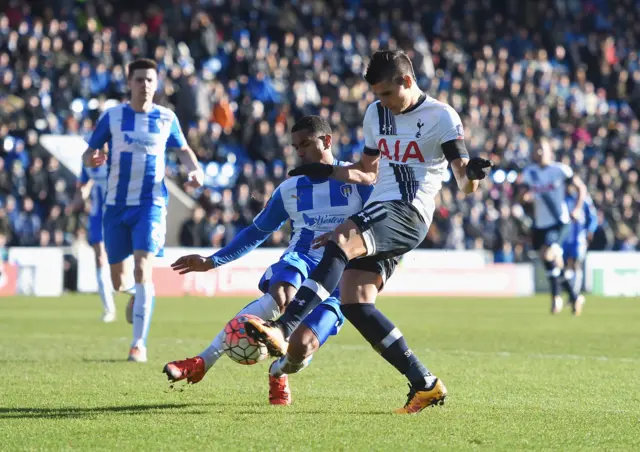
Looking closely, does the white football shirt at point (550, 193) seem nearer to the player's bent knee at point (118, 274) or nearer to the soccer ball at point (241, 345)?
the player's bent knee at point (118, 274)

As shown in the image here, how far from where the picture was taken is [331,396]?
273 inches

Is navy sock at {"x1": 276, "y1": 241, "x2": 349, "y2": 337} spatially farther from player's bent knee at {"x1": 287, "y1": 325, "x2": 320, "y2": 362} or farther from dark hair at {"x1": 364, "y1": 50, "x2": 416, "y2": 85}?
dark hair at {"x1": 364, "y1": 50, "x2": 416, "y2": 85}

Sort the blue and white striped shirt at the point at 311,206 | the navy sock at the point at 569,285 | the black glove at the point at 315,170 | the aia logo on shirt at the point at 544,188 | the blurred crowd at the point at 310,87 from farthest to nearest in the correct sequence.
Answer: the blurred crowd at the point at 310,87
the aia logo on shirt at the point at 544,188
the navy sock at the point at 569,285
the blue and white striped shirt at the point at 311,206
the black glove at the point at 315,170

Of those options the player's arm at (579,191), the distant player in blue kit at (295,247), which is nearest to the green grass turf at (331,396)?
the distant player in blue kit at (295,247)

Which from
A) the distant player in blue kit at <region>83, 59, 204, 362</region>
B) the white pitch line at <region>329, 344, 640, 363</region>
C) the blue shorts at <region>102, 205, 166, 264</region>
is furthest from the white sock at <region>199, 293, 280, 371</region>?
the white pitch line at <region>329, 344, 640, 363</region>

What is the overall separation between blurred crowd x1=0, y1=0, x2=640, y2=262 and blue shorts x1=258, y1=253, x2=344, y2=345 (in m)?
15.6

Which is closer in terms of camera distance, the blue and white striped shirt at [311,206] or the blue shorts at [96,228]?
the blue and white striped shirt at [311,206]

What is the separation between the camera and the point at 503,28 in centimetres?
3369

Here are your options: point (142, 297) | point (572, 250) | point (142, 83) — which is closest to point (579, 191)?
point (572, 250)

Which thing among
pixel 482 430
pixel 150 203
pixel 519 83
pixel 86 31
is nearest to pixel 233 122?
pixel 86 31

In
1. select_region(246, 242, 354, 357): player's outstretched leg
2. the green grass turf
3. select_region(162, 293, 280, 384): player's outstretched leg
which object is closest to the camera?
the green grass turf

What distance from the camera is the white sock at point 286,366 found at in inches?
243

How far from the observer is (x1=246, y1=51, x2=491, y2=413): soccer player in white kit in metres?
5.95

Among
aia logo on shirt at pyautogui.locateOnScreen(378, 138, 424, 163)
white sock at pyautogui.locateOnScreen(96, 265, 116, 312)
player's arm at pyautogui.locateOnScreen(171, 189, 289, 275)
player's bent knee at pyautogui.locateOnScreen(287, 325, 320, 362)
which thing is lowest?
white sock at pyautogui.locateOnScreen(96, 265, 116, 312)
